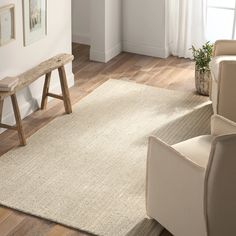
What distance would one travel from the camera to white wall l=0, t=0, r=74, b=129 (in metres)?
4.94

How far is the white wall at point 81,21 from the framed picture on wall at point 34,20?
1837mm

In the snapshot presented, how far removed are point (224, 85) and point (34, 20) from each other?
1.63 meters

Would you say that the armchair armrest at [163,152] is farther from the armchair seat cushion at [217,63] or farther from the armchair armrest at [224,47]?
the armchair armrest at [224,47]

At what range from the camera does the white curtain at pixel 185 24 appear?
6492 mm

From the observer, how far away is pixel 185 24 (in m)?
6.60

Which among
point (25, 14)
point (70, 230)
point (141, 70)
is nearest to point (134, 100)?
point (141, 70)

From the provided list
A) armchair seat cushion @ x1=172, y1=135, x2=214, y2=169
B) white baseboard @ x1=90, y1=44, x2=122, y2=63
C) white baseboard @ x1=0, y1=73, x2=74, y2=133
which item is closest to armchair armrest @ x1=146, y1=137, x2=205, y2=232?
armchair seat cushion @ x1=172, y1=135, x2=214, y2=169

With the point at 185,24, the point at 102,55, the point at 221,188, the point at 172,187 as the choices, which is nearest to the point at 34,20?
the point at 102,55

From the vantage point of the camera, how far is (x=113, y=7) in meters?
6.57

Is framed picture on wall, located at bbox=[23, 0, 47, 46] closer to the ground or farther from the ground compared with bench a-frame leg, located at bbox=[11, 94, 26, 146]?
farther from the ground

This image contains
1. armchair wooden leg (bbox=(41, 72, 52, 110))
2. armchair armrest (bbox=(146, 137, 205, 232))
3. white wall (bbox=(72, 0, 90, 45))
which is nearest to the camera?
armchair armrest (bbox=(146, 137, 205, 232))

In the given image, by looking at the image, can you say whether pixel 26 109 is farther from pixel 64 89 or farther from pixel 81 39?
pixel 81 39

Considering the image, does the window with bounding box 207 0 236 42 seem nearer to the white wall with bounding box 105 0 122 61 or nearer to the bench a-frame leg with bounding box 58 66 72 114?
the white wall with bounding box 105 0 122 61

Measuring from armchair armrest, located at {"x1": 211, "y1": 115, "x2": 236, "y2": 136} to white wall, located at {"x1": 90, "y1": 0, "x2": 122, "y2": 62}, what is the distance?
297 centimetres
